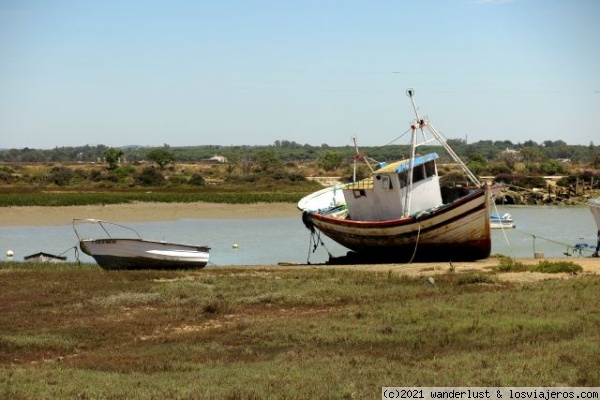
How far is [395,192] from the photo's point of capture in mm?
31062

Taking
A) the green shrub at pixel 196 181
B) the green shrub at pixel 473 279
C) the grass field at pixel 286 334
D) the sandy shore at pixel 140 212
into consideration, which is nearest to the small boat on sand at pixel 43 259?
the grass field at pixel 286 334

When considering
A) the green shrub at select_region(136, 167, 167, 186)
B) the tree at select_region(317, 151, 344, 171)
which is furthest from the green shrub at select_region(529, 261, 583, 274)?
the tree at select_region(317, 151, 344, 171)

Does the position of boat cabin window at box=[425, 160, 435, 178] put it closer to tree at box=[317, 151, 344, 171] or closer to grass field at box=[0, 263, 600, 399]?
grass field at box=[0, 263, 600, 399]

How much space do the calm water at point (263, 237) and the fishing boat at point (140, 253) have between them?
7.45m

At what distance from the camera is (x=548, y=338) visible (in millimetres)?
14562

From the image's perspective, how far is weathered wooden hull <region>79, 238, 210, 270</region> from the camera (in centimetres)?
Result: 2645

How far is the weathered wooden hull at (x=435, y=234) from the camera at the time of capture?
1166 inches

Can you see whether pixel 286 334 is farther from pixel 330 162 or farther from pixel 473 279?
pixel 330 162

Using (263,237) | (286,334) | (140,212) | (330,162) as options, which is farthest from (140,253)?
(330,162)

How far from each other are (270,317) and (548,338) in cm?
604

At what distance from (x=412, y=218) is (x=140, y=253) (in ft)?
29.6

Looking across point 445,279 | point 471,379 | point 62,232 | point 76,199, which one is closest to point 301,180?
point 76,199

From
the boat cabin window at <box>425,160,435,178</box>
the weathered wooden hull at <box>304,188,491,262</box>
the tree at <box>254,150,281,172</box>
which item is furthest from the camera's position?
the tree at <box>254,150,281,172</box>

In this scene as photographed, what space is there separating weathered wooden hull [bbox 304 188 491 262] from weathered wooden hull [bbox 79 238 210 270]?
22.0 ft
